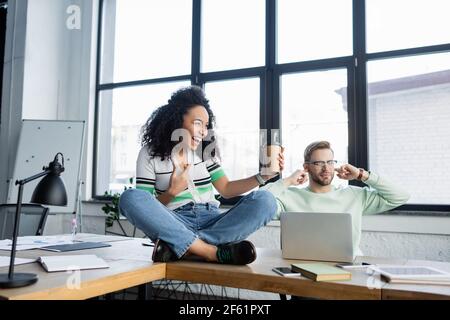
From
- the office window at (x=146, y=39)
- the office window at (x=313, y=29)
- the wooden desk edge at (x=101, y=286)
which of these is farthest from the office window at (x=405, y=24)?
the wooden desk edge at (x=101, y=286)

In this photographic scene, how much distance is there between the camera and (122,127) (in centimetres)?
400

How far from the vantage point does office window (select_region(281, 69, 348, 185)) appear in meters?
3.00

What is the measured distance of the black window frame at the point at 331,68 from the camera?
2863mm

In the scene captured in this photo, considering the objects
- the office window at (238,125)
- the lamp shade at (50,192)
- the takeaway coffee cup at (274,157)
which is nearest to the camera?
the lamp shade at (50,192)

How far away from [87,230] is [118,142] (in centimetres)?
90

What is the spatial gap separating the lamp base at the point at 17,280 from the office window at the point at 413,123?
2452mm

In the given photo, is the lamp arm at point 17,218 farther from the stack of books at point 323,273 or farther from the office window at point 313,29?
the office window at point 313,29

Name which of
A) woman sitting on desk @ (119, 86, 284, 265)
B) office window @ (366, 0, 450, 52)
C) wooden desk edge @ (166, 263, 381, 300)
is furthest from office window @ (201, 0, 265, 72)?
wooden desk edge @ (166, 263, 381, 300)

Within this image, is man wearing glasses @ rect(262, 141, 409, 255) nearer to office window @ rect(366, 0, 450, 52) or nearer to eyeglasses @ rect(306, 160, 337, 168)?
eyeglasses @ rect(306, 160, 337, 168)

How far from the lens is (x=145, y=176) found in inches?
65.4

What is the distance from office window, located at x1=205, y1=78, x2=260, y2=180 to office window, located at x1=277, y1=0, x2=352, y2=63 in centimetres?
39

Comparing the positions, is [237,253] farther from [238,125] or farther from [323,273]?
[238,125]
